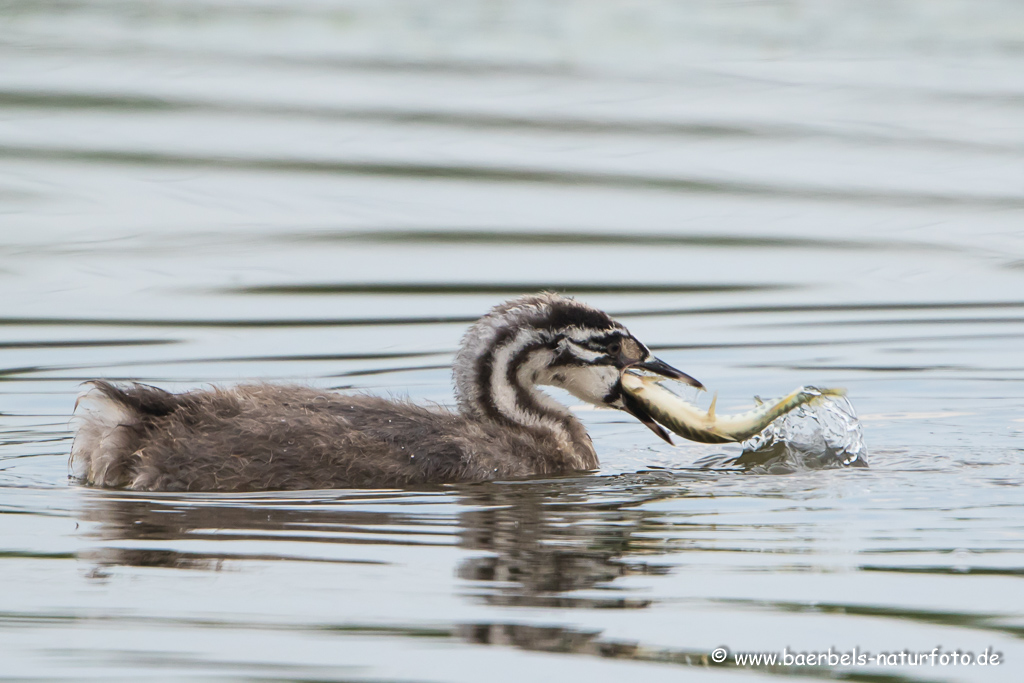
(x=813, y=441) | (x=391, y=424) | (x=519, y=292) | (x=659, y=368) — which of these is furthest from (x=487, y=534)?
(x=519, y=292)

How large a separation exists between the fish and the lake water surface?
0.30 metres

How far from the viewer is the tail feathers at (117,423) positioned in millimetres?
8625

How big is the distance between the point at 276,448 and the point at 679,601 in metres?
2.78

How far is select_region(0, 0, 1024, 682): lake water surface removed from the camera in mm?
6215

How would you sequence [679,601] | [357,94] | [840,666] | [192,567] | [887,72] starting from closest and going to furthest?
[840,666] → [679,601] → [192,567] → [357,94] → [887,72]

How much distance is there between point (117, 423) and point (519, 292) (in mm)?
6222

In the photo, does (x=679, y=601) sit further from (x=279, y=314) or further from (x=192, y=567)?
(x=279, y=314)

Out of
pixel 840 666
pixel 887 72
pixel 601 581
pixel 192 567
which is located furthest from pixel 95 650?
pixel 887 72

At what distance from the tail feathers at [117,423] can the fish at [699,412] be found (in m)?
2.47

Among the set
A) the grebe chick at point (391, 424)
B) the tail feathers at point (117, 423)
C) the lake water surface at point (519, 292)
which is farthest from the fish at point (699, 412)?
the tail feathers at point (117, 423)

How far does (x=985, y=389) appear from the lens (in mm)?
11320

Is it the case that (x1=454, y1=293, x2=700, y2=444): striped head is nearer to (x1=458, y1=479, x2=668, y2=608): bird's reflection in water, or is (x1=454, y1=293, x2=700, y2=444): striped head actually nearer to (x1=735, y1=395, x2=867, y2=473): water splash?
(x1=458, y1=479, x2=668, y2=608): bird's reflection in water

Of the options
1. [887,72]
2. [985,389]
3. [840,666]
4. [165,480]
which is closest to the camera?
[840,666]

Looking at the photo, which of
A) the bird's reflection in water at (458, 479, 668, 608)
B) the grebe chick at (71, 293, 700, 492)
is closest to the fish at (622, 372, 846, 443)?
the grebe chick at (71, 293, 700, 492)
